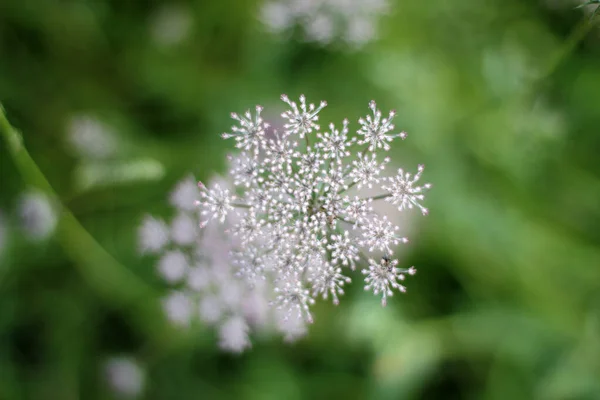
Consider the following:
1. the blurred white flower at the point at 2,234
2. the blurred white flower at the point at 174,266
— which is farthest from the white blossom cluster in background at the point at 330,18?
the blurred white flower at the point at 2,234

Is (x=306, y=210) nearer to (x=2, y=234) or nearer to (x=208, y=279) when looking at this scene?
(x=208, y=279)

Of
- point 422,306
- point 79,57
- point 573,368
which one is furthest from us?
point 79,57

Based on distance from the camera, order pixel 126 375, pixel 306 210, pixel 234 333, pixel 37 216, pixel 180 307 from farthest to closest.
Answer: pixel 126 375 → pixel 37 216 → pixel 180 307 → pixel 234 333 → pixel 306 210

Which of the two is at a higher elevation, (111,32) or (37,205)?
(111,32)

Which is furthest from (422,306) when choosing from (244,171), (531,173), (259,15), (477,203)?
(259,15)

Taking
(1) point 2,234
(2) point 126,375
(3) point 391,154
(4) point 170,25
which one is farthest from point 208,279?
(4) point 170,25

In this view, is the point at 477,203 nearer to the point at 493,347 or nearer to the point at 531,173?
the point at 531,173

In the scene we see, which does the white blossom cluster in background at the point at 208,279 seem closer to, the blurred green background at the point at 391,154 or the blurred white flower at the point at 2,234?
the blurred green background at the point at 391,154
